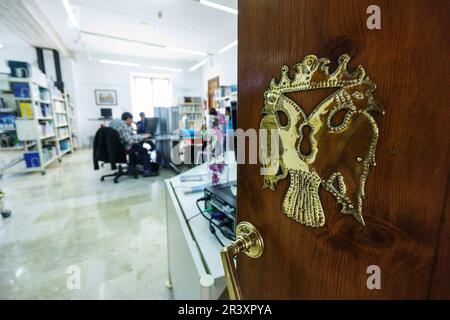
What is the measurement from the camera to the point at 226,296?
0.64 meters

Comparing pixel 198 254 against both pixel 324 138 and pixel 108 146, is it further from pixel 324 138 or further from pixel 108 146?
pixel 108 146

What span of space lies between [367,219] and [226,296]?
20.9 inches

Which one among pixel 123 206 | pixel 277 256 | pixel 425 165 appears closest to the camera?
pixel 425 165

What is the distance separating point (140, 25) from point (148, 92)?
12.2 feet

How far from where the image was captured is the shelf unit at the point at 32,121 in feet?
12.4

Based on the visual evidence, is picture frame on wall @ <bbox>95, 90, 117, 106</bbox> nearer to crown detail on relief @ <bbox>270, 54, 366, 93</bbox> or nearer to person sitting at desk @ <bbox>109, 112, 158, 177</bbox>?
person sitting at desk @ <bbox>109, 112, 158, 177</bbox>

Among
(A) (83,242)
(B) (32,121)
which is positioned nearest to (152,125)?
(B) (32,121)

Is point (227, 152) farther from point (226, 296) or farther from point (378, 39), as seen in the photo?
point (378, 39)

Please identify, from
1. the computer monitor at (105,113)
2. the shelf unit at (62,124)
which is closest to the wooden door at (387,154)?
the shelf unit at (62,124)

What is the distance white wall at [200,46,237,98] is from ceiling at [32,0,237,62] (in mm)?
324

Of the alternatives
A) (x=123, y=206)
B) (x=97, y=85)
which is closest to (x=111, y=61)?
(x=97, y=85)

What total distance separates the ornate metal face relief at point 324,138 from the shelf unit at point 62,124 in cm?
633

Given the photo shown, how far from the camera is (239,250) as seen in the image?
16.7 inches

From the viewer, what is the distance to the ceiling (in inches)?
153
